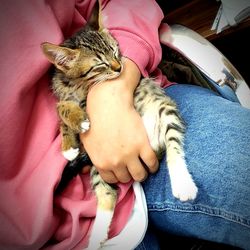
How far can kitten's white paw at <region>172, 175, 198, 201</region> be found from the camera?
2.57 feet

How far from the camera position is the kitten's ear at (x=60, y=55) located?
2.79 ft

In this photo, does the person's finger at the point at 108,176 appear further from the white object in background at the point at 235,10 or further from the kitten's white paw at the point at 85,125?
the white object in background at the point at 235,10

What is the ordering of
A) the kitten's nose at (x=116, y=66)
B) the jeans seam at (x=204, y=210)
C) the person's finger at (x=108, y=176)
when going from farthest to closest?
the kitten's nose at (x=116, y=66) < the person's finger at (x=108, y=176) < the jeans seam at (x=204, y=210)

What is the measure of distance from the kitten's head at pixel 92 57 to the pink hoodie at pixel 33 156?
0.08 m

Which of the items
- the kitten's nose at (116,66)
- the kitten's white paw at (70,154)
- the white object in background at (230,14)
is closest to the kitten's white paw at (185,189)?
the kitten's white paw at (70,154)

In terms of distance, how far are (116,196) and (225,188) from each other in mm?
293

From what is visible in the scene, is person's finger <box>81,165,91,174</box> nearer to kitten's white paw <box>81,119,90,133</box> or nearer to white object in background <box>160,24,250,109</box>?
kitten's white paw <box>81,119,90,133</box>

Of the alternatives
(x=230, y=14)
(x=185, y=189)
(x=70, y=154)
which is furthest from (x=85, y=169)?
(x=230, y=14)

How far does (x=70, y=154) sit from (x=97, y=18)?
45 centimetres

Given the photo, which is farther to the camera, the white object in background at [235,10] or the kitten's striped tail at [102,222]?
the white object in background at [235,10]

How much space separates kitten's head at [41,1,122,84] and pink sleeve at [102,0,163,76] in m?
0.04

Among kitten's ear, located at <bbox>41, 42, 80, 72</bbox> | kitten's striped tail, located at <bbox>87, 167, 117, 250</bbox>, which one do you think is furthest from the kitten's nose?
kitten's striped tail, located at <bbox>87, 167, 117, 250</bbox>

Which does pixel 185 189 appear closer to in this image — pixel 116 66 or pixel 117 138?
pixel 117 138

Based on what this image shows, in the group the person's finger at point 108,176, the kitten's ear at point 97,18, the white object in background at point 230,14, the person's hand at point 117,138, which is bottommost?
the white object in background at point 230,14
